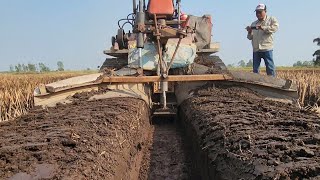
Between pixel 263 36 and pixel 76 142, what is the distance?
6349mm

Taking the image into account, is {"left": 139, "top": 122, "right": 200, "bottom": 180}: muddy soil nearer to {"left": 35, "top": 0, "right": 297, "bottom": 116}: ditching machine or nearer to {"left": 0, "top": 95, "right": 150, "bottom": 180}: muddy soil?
{"left": 0, "top": 95, "right": 150, "bottom": 180}: muddy soil

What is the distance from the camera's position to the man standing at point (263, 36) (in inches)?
361

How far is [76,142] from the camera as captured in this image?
3.98 meters

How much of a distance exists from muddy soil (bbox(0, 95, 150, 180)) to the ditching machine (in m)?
0.66

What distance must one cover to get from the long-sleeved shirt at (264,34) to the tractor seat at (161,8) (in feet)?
7.01

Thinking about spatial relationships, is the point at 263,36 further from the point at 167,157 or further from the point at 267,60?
the point at 167,157

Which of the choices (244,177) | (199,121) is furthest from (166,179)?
(244,177)

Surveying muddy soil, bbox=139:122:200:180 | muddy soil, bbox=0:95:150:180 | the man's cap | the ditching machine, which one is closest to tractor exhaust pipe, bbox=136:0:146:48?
the ditching machine

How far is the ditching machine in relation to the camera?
7.13m

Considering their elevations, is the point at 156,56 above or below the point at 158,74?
above

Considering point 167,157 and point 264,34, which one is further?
point 264,34

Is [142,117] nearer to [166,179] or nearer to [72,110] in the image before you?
[72,110]

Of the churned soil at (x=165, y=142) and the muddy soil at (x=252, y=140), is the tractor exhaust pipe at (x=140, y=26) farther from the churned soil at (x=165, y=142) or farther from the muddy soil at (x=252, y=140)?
the muddy soil at (x=252, y=140)

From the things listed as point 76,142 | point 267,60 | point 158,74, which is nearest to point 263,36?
point 267,60
